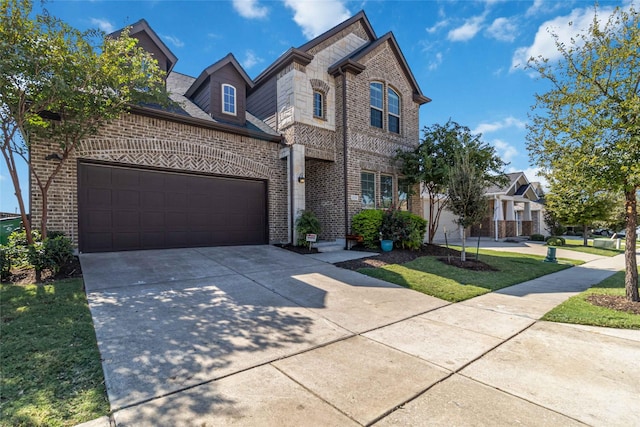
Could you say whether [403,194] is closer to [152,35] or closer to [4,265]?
[152,35]

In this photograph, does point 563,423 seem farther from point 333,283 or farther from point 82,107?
point 82,107

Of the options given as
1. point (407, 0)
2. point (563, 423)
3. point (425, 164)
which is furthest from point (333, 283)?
point (407, 0)

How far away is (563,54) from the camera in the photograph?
6246 mm

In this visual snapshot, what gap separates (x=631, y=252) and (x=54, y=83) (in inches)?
455

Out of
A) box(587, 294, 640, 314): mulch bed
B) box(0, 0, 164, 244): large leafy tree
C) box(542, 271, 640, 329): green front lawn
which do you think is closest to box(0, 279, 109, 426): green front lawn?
box(0, 0, 164, 244): large leafy tree

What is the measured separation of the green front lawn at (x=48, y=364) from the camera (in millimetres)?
2373

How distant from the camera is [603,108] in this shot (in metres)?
5.63

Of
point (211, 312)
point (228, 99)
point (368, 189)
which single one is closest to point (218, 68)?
point (228, 99)

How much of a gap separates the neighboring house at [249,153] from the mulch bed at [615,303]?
734 cm

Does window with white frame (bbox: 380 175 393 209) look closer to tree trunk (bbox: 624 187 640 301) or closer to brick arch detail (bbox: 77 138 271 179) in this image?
brick arch detail (bbox: 77 138 271 179)

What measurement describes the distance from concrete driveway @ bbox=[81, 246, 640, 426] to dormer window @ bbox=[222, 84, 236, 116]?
7.24 meters

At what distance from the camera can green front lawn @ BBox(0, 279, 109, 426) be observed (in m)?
2.37

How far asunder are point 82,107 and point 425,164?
1109cm

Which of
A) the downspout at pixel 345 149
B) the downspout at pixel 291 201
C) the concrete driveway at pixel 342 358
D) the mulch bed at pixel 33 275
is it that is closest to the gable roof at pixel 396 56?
the downspout at pixel 345 149
